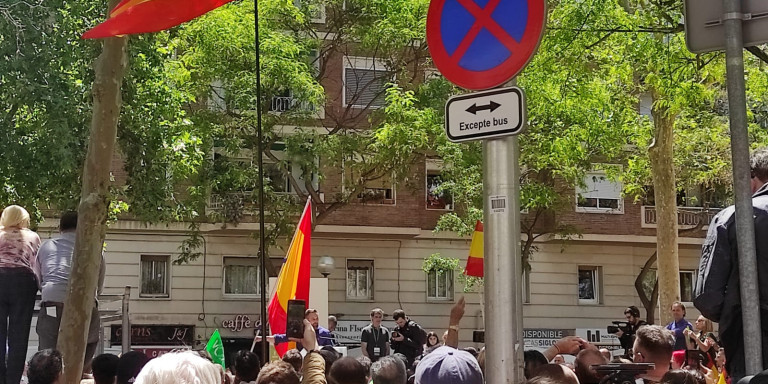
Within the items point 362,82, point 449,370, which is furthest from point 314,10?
point 449,370

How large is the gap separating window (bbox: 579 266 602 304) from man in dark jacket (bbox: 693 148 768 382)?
31539 millimetres

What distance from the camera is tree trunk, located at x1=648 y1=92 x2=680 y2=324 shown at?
77.0 feet

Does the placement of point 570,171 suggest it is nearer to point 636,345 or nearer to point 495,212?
point 636,345

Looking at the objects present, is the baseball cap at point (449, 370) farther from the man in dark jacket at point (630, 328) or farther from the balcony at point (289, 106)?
the balcony at point (289, 106)

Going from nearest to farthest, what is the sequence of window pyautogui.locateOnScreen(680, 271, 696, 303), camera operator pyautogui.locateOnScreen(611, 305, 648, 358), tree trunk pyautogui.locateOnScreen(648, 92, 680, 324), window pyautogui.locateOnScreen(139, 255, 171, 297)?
camera operator pyautogui.locateOnScreen(611, 305, 648, 358) → tree trunk pyautogui.locateOnScreen(648, 92, 680, 324) → window pyautogui.locateOnScreen(139, 255, 171, 297) → window pyautogui.locateOnScreen(680, 271, 696, 303)

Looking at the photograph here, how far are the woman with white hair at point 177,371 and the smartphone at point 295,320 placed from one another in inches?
117

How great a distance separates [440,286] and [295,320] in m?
27.5

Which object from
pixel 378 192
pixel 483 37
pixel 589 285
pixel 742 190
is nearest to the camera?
pixel 742 190

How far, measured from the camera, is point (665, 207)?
2405cm

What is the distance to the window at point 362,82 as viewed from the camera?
31094 mm

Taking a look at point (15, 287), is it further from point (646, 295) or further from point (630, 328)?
point (646, 295)

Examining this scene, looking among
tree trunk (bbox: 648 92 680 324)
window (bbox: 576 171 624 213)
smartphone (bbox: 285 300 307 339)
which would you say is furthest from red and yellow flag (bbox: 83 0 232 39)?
window (bbox: 576 171 624 213)

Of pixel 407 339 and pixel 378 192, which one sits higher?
pixel 378 192

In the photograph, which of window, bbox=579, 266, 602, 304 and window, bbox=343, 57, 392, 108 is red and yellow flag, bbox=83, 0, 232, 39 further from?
window, bbox=579, 266, 602, 304
